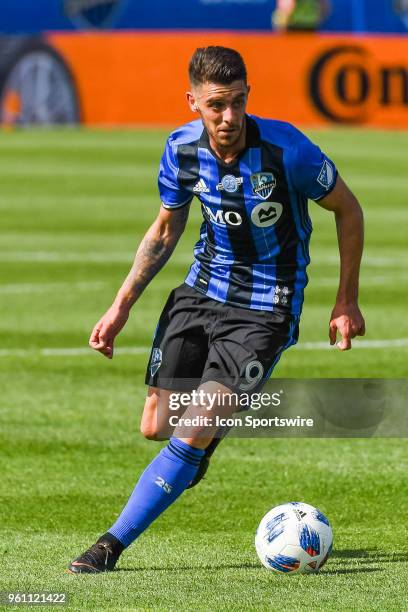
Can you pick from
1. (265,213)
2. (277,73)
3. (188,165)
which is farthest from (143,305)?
(277,73)

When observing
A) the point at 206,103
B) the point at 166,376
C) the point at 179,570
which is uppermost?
the point at 206,103

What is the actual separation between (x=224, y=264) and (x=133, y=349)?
217 inches

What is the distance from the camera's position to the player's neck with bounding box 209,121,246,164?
21.3ft

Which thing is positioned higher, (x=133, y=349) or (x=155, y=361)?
(x=155, y=361)

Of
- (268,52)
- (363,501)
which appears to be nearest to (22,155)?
(268,52)

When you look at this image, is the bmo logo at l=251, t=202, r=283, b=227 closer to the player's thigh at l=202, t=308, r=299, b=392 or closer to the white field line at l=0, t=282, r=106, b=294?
the player's thigh at l=202, t=308, r=299, b=392

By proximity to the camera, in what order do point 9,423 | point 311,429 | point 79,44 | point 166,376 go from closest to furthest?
1. point 166,376
2. point 311,429
3. point 9,423
4. point 79,44

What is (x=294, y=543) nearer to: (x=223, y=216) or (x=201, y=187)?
(x=223, y=216)

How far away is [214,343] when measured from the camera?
260 inches

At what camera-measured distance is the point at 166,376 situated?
6758 mm

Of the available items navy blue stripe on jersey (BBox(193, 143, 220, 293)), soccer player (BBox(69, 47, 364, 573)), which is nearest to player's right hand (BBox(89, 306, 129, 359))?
soccer player (BBox(69, 47, 364, 573))

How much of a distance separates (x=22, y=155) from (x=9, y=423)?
65.3ft

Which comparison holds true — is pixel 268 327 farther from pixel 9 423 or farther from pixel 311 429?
pixel 9 423

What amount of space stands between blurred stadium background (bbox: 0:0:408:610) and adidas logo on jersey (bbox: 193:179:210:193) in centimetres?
165
